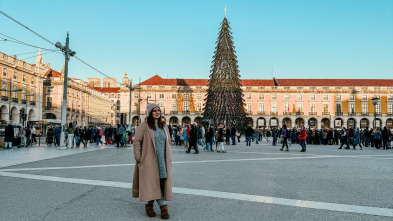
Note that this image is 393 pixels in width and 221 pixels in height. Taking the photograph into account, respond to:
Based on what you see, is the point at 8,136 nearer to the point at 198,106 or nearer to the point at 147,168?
the point at 147,168

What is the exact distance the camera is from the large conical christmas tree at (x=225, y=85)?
32969 mm

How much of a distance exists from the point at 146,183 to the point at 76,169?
5.42m

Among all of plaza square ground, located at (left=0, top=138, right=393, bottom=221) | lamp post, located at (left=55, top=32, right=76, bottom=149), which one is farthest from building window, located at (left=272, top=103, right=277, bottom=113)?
plaza square ground, located at (left=0, top=138, right=393, bottom=221)

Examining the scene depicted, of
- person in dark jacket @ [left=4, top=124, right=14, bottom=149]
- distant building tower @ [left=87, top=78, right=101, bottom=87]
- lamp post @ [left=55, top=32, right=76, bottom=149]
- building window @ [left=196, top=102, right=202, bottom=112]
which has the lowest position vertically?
person in dark jacket @ [left=4, top=124, right=14, bottom=149]

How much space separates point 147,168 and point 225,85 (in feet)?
96.0

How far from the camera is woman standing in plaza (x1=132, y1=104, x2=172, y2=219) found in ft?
13.3

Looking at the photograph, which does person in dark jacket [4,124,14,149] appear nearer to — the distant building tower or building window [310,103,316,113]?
building window [310,103,316,113]

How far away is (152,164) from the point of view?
4.13 metres

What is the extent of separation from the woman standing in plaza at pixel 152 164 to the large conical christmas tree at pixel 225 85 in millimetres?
28653

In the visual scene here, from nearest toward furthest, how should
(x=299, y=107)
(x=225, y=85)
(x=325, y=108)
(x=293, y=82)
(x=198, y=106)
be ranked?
1. (x=225, y=85)
2. (x=325, y=108)
3. (x=299, y=107)
4. (x=198, y=106)
5. (x=293, y=82)

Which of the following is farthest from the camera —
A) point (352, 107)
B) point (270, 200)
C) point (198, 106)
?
point (198, 106)

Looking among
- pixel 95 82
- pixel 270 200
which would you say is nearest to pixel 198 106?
pixel 95 82

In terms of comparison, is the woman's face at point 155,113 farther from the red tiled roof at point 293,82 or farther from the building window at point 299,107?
the building window at point 299,107

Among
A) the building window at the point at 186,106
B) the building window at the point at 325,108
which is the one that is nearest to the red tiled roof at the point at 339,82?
the building window at the point at 325,108
